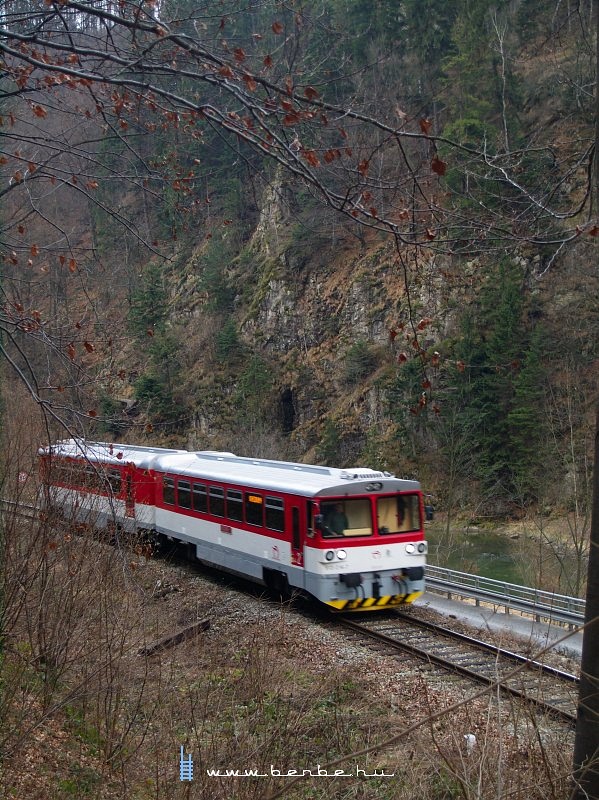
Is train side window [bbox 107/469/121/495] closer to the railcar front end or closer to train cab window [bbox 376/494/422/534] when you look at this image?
the railcar front end

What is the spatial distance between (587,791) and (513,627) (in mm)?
9531

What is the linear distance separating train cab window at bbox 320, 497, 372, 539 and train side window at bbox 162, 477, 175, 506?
6215 millimetres

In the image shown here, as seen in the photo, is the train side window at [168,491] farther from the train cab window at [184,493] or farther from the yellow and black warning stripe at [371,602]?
the yellow and black warning stripe at [371,602]

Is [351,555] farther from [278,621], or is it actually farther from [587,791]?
[587,791]

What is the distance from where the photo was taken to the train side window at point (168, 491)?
18922 millimetres

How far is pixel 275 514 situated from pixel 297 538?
88 cm

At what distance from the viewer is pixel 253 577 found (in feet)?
51.4

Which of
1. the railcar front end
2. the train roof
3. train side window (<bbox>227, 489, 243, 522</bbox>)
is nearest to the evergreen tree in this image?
the train roof

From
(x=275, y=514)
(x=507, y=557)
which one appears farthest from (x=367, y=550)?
(x=507, y=557)

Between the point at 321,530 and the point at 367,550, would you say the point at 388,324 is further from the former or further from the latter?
the point at 321,530

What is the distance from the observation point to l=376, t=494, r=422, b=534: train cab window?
46.9 feet

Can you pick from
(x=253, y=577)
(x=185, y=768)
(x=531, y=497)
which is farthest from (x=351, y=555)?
(x=531, y=497)

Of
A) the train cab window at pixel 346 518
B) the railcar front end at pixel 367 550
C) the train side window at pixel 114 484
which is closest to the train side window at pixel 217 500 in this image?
the railcar front end at pixel 367 550

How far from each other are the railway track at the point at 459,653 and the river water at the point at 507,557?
435 centimetres
